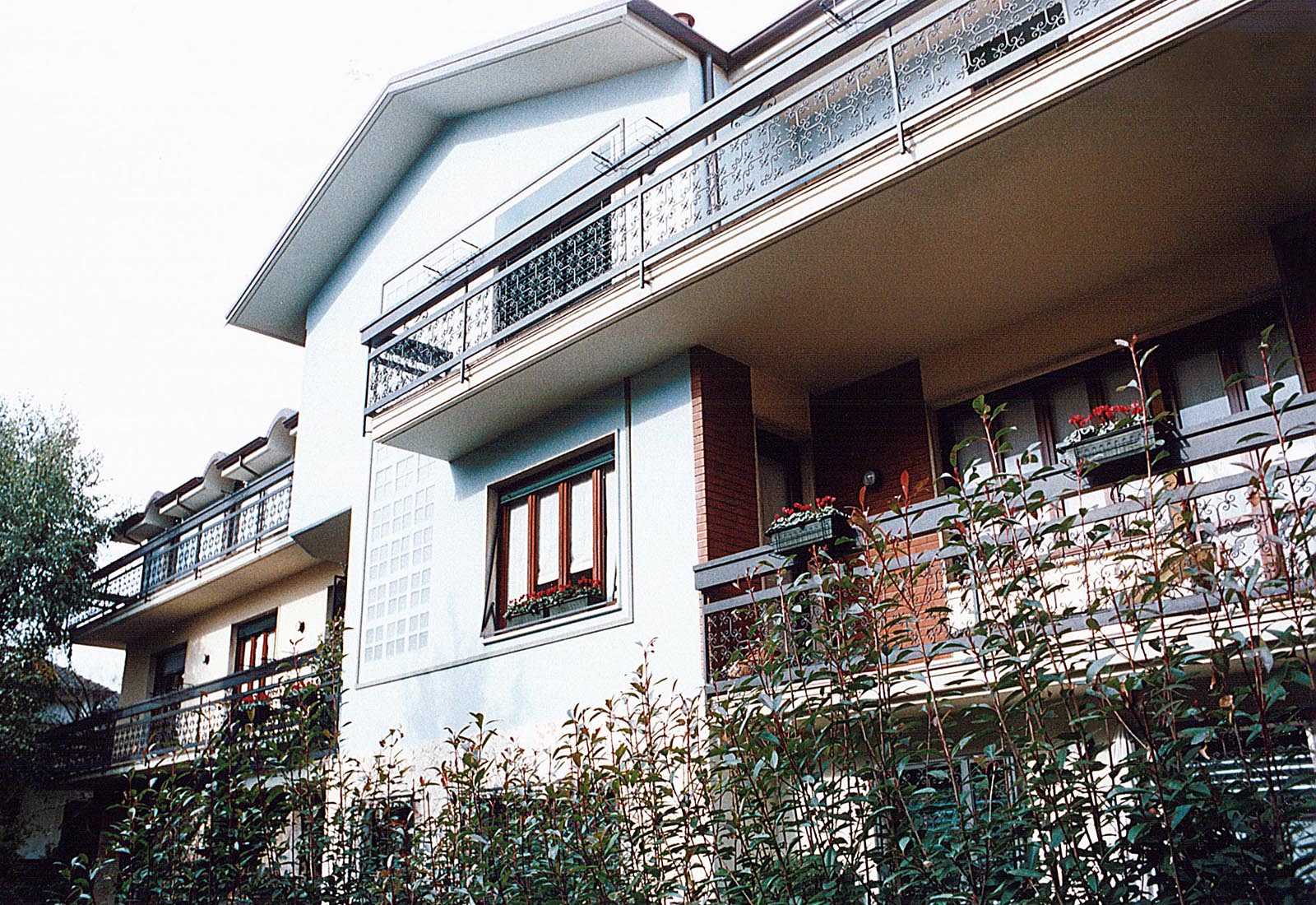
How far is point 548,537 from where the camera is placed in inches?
451

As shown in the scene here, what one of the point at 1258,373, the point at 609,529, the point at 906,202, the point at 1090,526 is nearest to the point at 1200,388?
the point at 1258,373

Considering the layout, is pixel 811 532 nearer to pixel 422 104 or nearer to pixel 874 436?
pixel 874 436

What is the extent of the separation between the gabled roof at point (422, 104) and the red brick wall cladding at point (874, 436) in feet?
12.8

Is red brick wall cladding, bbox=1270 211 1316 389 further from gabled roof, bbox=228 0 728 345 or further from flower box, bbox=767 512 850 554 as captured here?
gabled roof, bbox=228 0 728 345

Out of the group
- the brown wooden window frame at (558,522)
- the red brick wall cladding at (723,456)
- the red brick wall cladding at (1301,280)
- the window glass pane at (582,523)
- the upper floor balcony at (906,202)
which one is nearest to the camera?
the upper floor balcony at (906,202)

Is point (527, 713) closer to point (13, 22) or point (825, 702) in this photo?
point (825, 702)

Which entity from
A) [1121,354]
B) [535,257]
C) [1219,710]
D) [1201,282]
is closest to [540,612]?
[535,257]

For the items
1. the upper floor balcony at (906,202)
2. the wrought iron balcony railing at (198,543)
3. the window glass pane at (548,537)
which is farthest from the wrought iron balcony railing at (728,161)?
the wrought iron balcony railing at (198,543)

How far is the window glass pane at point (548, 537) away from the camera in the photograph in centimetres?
1129

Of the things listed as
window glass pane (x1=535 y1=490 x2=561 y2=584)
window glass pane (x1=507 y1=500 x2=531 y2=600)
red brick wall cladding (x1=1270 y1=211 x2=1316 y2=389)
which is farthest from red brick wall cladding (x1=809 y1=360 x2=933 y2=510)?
window glass pane (x1=507 y1=500 x2=531 y2=600)

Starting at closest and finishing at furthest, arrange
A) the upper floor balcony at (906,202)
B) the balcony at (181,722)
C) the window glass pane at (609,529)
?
the upper floor balcony at (906,202) < the window glass pane at (609,529) < the balcony at (181,722)

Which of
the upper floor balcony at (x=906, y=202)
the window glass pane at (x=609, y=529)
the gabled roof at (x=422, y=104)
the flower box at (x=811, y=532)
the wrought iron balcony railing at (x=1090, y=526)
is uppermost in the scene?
the gabled roof at (x=422, y=104)

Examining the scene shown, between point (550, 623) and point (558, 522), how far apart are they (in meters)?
1.14

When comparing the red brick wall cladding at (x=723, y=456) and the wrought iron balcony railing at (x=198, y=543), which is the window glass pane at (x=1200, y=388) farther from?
the wrought iron balcony railing at (x=198, y=543)
